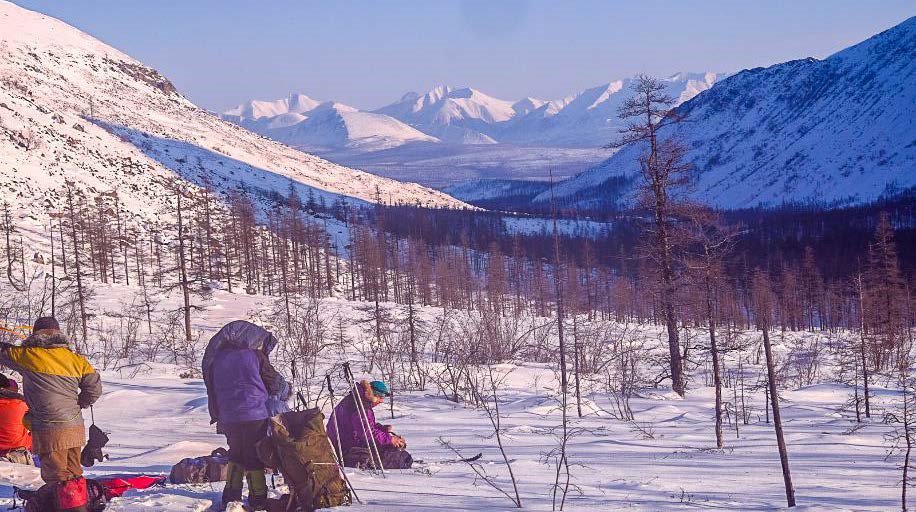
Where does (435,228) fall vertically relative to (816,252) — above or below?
above

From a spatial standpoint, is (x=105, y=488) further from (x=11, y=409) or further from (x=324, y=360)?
(x=324, y=360)

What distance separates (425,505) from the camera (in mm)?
6629

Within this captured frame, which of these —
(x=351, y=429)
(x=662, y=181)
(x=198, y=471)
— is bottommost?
(x=198, y=471)

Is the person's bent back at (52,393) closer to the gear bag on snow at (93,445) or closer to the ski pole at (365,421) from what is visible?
the gear bag on snow at (93,445)

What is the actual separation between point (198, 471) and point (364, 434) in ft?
6.00

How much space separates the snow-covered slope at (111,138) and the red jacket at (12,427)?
141 feet

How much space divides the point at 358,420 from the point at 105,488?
9.52 ft

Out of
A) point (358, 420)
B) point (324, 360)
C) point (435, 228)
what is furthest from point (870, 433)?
point (435, 228)

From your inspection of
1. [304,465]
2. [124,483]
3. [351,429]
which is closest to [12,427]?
[124,483]

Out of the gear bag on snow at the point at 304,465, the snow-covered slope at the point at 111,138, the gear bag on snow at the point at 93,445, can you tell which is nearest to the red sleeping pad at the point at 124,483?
the gear bag on snow at the point at 93,445

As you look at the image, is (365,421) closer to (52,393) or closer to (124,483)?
(124,483)

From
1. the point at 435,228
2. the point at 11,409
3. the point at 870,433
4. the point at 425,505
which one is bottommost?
the point at 870,433

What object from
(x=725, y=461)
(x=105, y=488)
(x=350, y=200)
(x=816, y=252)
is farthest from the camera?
(x=350, y=200)

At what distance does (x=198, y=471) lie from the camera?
7852 millimetres
